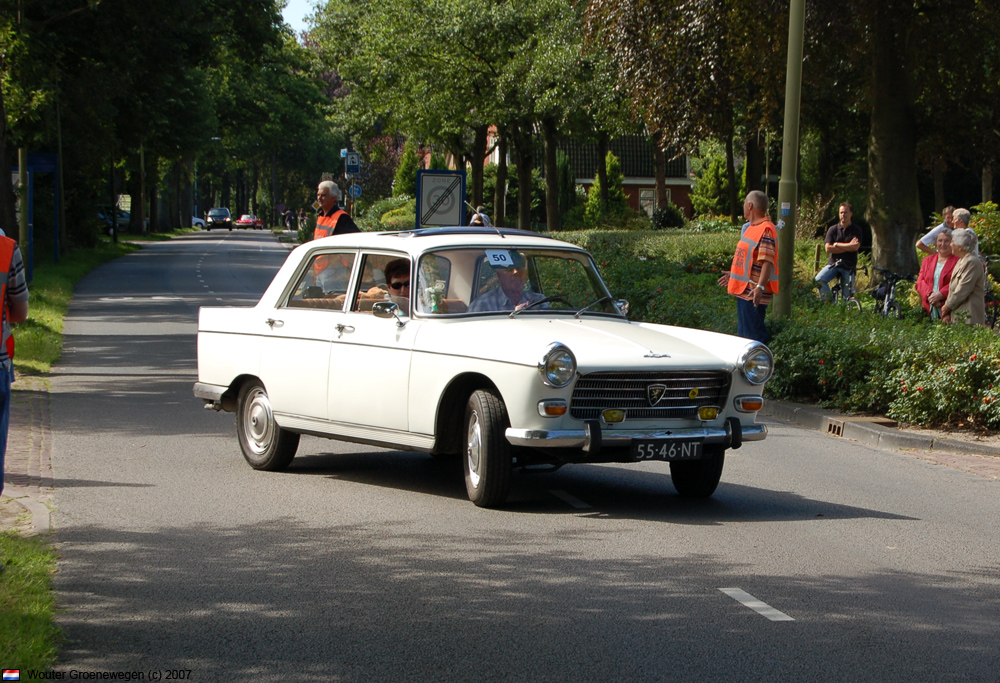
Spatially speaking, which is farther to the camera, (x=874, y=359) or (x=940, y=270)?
(x=940, y=270)

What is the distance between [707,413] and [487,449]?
55.5 inches

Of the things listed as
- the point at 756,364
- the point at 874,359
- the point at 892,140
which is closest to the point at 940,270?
the point at 874,359

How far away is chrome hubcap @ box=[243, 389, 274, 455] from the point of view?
896 cm

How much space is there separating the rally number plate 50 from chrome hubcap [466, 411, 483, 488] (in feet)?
3.05

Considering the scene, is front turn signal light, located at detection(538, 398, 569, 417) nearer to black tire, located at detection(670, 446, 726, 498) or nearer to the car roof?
black tire, located at detection(670, 446, 726, 498)

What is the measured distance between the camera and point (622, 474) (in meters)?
9.20

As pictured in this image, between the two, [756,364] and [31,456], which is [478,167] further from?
[756,364]

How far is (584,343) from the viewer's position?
24.7 feet

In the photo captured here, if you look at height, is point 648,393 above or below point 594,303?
below

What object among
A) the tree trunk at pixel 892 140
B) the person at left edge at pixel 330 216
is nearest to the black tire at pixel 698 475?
the person at left edge at pixel 330 216

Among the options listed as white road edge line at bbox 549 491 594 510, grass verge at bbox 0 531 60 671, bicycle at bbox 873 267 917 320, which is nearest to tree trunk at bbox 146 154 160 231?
bicycle at bbox 873 267 917 320

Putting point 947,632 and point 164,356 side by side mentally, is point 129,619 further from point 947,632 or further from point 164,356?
point 164,356

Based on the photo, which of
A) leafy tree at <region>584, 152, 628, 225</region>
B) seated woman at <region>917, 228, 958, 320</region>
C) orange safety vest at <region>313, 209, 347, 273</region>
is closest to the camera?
orange safety vest at <region>313, 209, 347, 273</region>

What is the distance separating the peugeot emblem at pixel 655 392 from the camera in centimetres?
745
